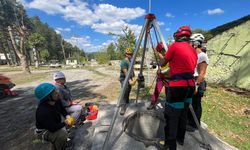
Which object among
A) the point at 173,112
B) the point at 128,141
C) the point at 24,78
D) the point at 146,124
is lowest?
the point at 24,78

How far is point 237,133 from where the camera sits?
13.5 ft

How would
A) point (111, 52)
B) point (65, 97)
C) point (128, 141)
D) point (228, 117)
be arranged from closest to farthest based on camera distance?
point (128, 141) < point (65, 97) < point (228, 117) < point (111, 52)

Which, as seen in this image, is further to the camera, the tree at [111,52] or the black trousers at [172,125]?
the tree at [111,52]

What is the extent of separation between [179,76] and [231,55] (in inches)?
319

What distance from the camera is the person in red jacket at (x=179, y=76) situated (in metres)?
2.30

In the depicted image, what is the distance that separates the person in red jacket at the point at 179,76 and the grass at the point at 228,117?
2.17 metres

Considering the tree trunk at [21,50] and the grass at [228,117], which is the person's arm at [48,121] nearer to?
the grass at [228,117]

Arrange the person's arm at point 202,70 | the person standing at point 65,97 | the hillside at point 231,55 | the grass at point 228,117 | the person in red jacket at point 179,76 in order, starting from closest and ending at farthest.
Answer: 1. the person in red jacket at point 179,76
2. the person's arm at point 202,70
3. the person standing at point 65,97
4. the grass at point 228,117
5. the hillside at point 231,55

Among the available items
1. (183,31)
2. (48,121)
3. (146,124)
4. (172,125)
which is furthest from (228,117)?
(48,121)

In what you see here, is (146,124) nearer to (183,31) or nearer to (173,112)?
(173,112)

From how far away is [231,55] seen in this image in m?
8.60

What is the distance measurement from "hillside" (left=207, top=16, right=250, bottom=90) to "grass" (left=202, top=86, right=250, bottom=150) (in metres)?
1.27

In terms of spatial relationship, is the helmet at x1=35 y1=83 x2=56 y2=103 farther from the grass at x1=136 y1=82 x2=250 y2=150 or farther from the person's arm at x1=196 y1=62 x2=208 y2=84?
the grass at x1=136 y1=82 x2=250 y2=150

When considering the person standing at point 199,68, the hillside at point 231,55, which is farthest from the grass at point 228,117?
the hillside at point 231,55
